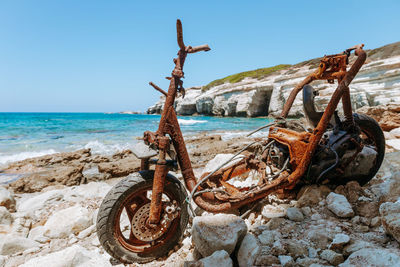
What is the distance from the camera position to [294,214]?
7.27 feet

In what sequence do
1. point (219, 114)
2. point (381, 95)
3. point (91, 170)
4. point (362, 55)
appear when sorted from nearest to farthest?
point (362, 55) → point (91, 170) → point (381, 95) → point (219, 114)

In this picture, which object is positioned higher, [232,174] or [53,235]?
[232,174]

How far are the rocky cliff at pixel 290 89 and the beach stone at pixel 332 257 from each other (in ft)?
6.44

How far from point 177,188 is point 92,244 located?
1.28m

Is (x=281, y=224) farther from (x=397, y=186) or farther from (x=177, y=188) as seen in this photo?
(x=397, y=186)

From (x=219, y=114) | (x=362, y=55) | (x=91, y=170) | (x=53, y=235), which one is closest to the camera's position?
(x=362, y=55)

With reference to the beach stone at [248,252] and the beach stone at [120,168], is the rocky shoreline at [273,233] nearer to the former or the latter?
the beach stone at [248,252]

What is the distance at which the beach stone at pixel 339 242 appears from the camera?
167 cm

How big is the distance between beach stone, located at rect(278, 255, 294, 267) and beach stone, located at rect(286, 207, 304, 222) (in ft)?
2.02

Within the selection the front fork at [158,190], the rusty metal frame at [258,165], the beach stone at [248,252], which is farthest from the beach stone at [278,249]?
the front fork at [158,190]

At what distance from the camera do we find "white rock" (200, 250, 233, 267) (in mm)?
1595

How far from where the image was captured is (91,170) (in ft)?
23.9

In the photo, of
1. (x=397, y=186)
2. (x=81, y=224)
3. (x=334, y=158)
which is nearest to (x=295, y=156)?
(x=334, y=158)

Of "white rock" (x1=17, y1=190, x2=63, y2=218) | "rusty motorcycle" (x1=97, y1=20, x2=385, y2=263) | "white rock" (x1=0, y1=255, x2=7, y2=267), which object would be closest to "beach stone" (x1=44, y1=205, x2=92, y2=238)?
"white rock" (x1=0, y1=255, x2=7, y2=267)
